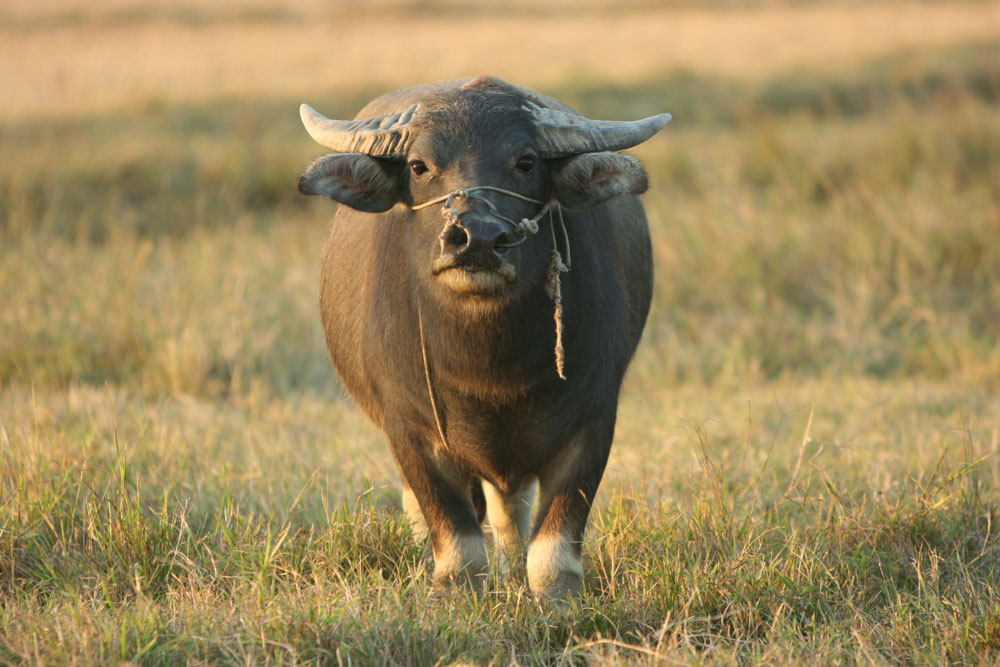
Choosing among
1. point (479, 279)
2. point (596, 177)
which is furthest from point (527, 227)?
point (596, 177)

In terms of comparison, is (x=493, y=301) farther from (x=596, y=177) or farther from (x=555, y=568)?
(x=555, y=568)

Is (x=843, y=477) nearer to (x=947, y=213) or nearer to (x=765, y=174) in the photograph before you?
(x=947, y=213)

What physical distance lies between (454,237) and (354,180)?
48 centimetres

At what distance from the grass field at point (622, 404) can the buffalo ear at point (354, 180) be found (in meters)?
1.00

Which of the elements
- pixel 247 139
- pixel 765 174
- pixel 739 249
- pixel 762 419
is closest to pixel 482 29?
pixel 247 139

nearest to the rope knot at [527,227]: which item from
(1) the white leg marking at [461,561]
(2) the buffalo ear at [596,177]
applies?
(2) the buffalo ear at [596,177]

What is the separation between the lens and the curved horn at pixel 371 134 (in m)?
3.09

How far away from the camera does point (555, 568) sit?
3.09 meters

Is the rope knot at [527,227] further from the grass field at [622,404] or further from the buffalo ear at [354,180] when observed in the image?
the grass field at [622,404]

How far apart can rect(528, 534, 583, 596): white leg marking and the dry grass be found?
921 cm

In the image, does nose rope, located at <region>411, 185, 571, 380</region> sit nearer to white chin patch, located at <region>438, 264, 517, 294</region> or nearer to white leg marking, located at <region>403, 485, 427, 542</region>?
white chin patch, located at <region>438, 264, 517, 294</region>

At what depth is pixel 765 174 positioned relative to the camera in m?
8.65

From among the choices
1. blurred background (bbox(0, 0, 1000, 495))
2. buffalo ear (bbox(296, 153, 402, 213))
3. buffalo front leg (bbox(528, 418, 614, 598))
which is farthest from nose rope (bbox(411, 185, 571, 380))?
blurred background (bbox(0, 0, 1000, 495))

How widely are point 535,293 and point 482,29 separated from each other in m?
17.4
